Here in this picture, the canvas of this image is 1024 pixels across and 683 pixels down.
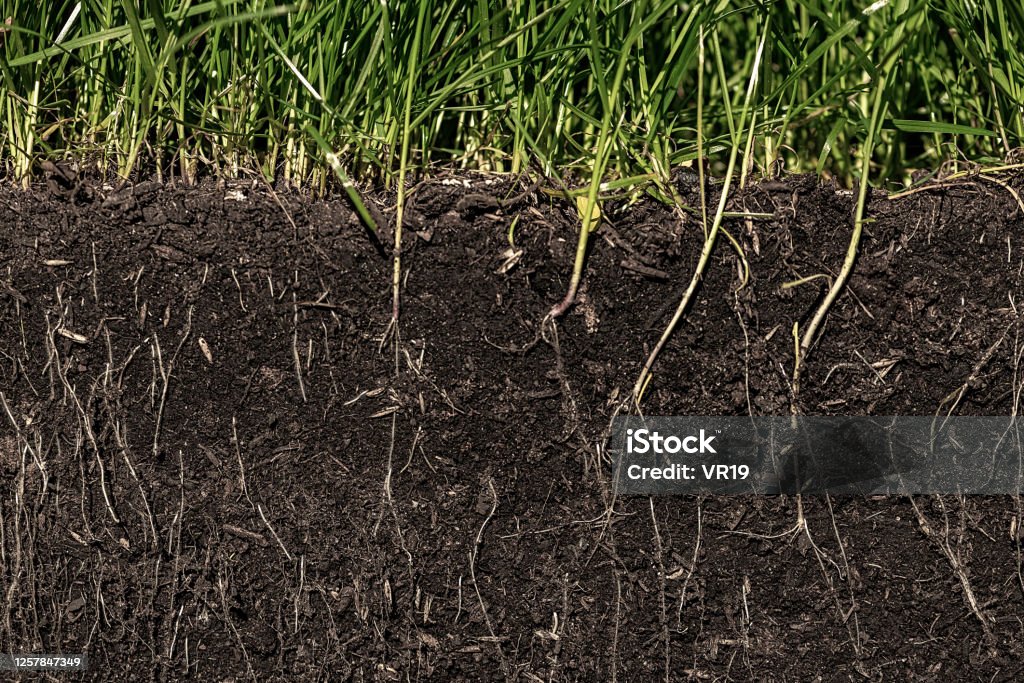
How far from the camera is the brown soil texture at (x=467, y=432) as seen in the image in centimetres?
79

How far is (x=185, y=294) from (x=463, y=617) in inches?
19.5

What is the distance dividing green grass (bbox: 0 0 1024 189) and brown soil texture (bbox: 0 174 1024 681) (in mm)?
72

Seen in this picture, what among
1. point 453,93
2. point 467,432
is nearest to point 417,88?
point 453,93

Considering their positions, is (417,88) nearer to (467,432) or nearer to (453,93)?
(453,93)

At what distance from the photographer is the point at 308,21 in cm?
80

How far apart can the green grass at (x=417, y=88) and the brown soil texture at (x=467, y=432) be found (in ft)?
0.23

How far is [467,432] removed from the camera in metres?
0.81

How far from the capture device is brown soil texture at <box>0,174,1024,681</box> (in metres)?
0.79

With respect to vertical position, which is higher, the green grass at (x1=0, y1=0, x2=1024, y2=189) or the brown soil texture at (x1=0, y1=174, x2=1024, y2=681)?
the green grass at (x1=0, y1=0, x2=1024, y2=189)

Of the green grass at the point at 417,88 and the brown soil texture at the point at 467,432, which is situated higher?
the green grass at the point at 417,88

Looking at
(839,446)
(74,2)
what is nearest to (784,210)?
(839,446)

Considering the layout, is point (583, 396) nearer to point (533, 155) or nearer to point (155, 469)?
point (533, 155)

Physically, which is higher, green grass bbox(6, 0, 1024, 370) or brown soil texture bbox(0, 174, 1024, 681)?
green grass bbox(6, 0, 1024, 370)

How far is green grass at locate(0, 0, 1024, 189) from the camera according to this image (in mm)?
794
